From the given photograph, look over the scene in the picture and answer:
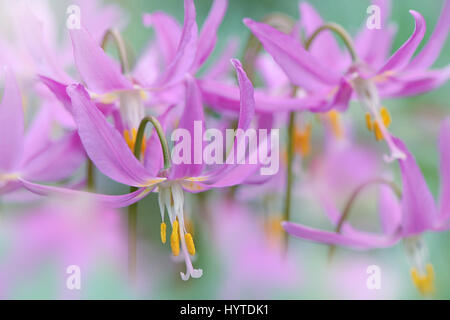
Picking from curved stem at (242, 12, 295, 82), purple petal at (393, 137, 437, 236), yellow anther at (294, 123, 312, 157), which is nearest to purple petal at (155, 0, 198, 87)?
curved stem at (242, 12, 295, 82)

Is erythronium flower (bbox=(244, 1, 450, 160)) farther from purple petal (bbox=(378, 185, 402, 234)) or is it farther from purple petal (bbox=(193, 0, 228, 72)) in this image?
purple petal (bbox=(378, 185, 402, 234))

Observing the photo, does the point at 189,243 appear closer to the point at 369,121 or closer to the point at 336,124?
the point at 369,121

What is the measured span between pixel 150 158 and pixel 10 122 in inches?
9.2

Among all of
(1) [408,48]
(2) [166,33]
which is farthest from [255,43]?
(1) [408,48]

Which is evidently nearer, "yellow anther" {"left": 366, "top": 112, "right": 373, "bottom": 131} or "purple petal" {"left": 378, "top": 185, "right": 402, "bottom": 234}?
"yellow anther" {"left": 366, "top": 112, "right": 373, "bottom": 131}

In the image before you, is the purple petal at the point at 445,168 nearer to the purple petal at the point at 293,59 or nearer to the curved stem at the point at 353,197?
the curved stem at the point at 353,197

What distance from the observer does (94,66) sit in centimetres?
91

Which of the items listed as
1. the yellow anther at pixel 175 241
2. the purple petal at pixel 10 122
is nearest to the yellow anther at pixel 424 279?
the yellow anther at pixel 175 241

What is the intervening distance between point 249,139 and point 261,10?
54.0 inches

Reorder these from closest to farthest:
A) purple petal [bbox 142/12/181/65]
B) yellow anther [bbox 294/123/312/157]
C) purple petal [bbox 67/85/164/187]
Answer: purple petal [bbox 67/85/164/187], purple petal [bbox 142/12/181/65], yellow anther [bbox 294/123/312/157]

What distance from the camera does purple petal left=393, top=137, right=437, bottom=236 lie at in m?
1.02

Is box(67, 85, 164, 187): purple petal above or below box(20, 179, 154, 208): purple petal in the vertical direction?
above

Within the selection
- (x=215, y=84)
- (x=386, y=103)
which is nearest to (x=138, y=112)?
(x=215, y=84)

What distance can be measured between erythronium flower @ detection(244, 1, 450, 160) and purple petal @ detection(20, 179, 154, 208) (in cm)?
30
